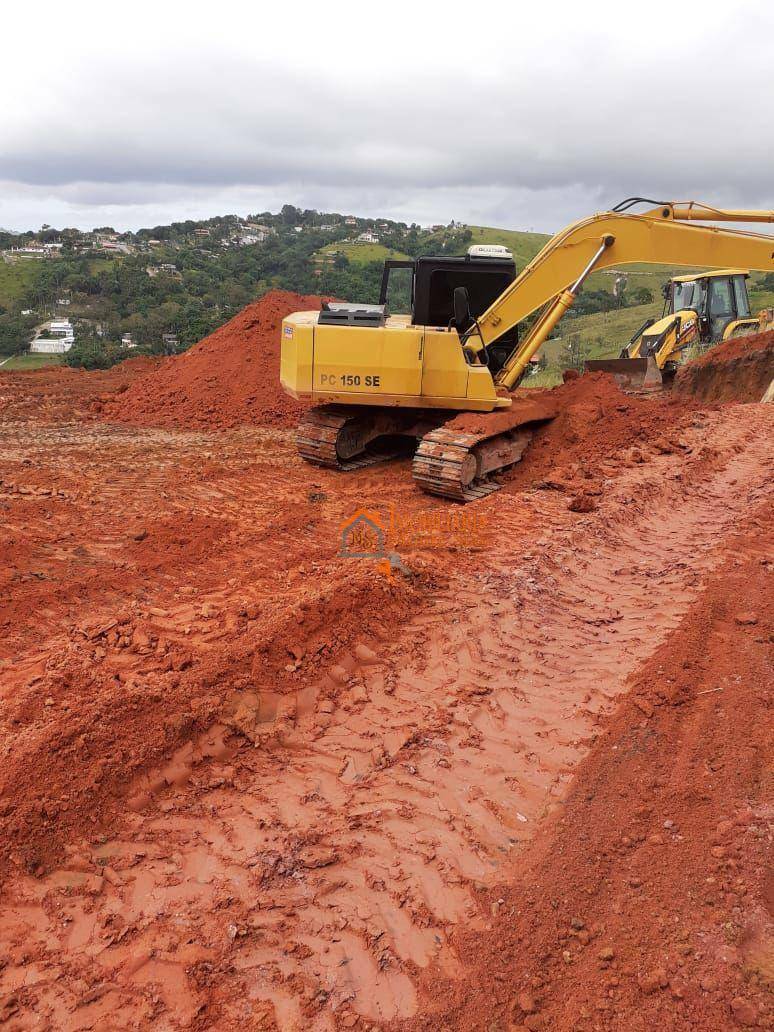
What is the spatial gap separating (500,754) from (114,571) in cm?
370

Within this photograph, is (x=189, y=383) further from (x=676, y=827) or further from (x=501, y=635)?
(x=676, y=827)

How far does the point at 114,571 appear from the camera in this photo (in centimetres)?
598

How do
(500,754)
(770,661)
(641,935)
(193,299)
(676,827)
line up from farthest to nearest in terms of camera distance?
(193,299)
(770,661)
(500,754)
(676,827)
(641,935)

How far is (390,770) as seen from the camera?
3.71 metres

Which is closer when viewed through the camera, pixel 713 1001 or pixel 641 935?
pixel 713 1001

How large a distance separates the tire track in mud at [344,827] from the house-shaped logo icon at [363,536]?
1090mm

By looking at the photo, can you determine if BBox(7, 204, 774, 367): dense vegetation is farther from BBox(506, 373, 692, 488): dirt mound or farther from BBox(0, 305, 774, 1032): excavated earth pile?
BBox(0, 305, 774, 1032): excavated earth pile

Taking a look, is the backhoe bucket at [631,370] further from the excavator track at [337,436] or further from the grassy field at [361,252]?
the grassy field at [361,252]

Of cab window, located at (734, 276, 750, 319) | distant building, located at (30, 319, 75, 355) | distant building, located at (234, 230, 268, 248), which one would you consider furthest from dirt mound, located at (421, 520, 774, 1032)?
distant building, located at (234, 230, 268, 248)

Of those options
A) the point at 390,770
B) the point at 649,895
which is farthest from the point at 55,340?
the point at 649,895

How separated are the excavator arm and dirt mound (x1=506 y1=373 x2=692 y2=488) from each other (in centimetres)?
121

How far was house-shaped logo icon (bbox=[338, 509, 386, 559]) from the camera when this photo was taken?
6.38 m

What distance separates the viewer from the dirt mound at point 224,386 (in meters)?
12.8

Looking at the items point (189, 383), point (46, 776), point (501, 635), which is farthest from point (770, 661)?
point (189, 383)
